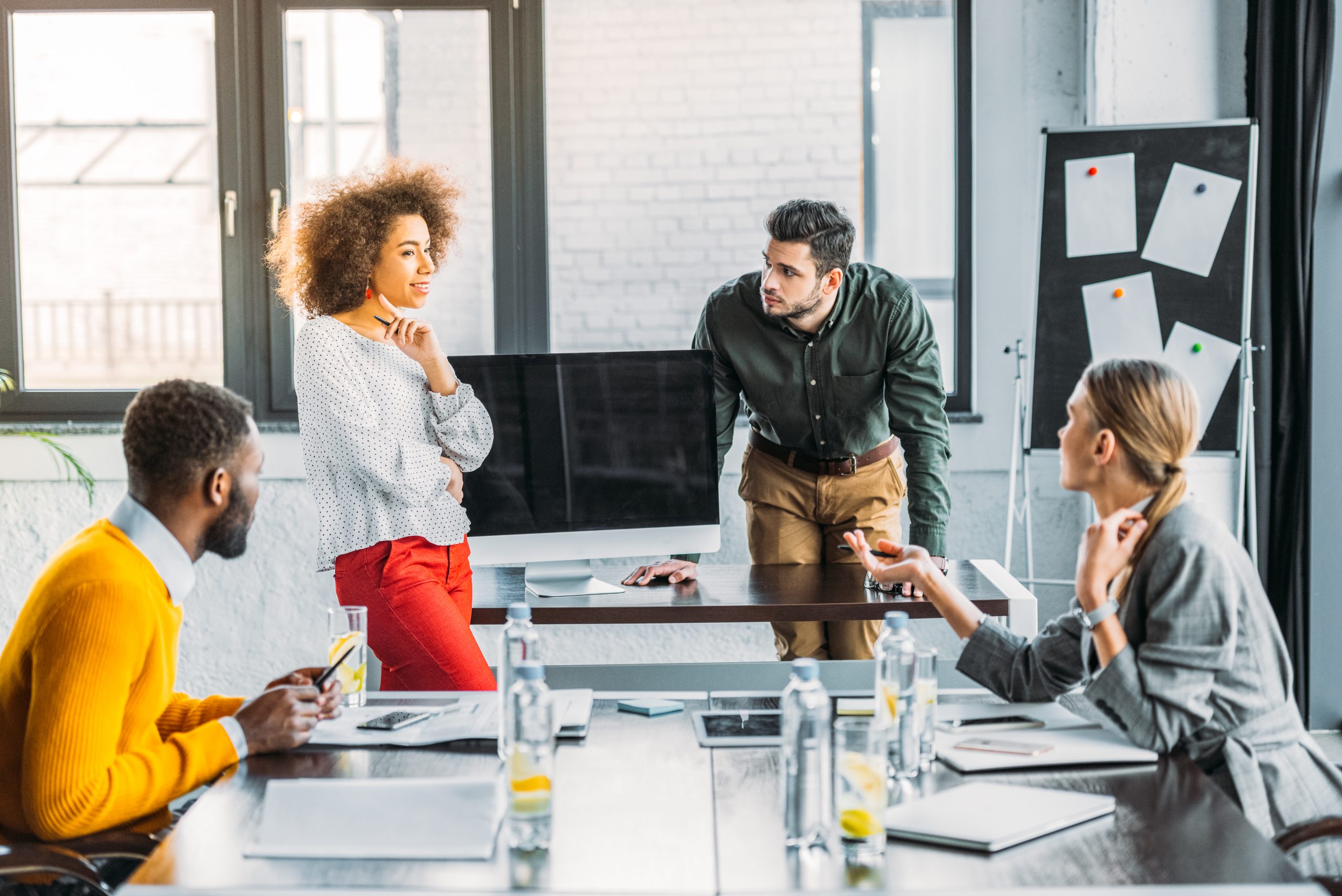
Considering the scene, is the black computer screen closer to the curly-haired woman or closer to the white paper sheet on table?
the curly-haired woman

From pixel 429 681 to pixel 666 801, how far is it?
83cm

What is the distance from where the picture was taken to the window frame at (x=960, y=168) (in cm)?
397

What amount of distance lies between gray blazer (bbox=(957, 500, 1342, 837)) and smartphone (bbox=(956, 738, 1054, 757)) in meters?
0.10

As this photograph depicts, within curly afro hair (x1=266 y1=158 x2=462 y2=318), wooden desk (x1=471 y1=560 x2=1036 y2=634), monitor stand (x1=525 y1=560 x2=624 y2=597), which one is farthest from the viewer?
monitor stand (x1=525 y1=560 x2=624 y2=597)

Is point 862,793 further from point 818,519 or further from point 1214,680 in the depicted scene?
point 818,519

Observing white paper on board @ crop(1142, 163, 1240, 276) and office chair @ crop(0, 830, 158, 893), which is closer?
office chair @ crop(0, 830, 158, 893)

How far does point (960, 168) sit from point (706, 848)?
10.4 ft

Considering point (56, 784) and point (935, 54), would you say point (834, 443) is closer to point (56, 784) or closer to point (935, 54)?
point (935, 54)

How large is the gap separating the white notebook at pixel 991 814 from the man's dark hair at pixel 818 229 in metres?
1.68

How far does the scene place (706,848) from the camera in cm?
126

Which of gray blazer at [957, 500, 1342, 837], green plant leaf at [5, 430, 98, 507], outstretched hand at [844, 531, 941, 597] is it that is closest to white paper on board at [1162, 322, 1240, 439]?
outstretched hand at [844, 531, 941, 597]

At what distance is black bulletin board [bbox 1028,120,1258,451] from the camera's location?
11.4 feet

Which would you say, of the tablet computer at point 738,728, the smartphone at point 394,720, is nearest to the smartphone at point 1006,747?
the tablet computer at point 738,728

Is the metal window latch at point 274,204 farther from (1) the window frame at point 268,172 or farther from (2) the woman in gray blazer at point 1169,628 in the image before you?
(2) the woman in gray blazer at point 1169,628
